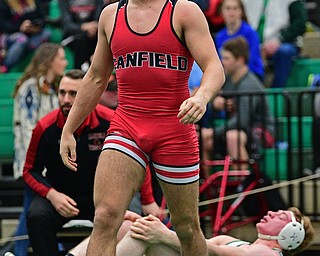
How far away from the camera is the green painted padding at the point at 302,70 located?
37.9ft

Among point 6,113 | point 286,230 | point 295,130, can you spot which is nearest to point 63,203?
point 286,230

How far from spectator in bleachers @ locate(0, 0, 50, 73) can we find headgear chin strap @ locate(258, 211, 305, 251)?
6057 mm

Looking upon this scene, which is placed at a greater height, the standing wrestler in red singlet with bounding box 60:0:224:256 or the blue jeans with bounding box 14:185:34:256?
the standing wrestler in red singlet with bounding box 60:0:224:256

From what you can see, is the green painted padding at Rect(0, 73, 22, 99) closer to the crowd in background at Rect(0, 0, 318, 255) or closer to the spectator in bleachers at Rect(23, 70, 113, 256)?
the crowd in background at Rect(0, 0, 318, 255)

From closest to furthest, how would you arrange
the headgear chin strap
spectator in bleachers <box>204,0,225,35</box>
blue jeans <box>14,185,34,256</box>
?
the headgear chin strap, blue jeans <box>14,185,34,256</box>, spectator in bleachers <box>204,0,225,35</box>

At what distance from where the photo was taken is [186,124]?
18.2 ft

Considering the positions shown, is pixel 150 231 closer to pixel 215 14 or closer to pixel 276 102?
pixel 276 102

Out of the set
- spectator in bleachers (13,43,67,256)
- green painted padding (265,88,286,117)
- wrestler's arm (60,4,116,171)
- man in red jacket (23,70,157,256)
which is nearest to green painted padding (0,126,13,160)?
spectator in bleachers (13,43,67,256)

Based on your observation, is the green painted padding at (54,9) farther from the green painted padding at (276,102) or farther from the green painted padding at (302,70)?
the green painted padding at (276,102)

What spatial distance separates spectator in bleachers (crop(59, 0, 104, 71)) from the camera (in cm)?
1147

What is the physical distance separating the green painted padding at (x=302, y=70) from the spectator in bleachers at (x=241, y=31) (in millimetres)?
807

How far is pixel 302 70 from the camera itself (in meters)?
11.6

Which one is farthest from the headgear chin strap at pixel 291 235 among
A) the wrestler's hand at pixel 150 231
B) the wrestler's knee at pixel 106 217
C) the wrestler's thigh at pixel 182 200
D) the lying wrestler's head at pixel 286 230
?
the wrestler's knee at pixel 106 217

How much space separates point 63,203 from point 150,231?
1.25 metres
